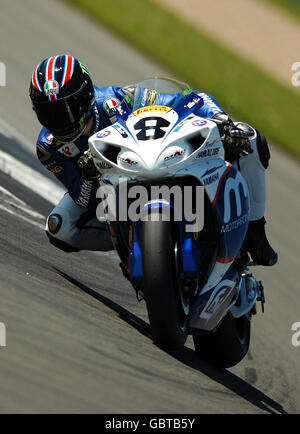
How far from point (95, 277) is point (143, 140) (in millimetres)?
2477

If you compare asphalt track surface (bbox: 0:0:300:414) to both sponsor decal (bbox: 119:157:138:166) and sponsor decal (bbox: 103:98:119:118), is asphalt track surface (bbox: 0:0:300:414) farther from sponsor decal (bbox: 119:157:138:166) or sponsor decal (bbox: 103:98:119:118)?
sponsor decal (bbox: 103:98:119:118)

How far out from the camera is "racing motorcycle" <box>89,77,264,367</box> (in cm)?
530

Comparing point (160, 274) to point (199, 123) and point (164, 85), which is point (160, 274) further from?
point (164, 85)

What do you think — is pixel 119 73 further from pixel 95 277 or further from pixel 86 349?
pixel 86 349

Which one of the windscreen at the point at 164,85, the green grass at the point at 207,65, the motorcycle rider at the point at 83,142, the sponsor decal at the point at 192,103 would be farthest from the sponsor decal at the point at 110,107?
the green grass at the point at 207,65

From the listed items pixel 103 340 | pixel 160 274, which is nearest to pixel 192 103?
pixel 160 274

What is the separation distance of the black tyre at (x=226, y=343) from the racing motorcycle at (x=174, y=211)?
0.45 meters

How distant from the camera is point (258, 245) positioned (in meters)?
6.49

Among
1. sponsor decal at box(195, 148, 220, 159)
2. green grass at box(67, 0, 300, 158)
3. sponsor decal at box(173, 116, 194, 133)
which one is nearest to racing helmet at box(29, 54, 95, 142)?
sponsor decal at box(173, 116, 194, 133)

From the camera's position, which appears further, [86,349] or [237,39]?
[237,39]

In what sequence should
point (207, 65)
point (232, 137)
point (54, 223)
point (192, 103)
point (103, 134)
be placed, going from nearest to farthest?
1. point (103, 134)
2. point (232, 137)
3. point (192, 103)
4. point (54, 223)
5. point (207, 65)

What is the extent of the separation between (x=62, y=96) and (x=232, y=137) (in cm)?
110
